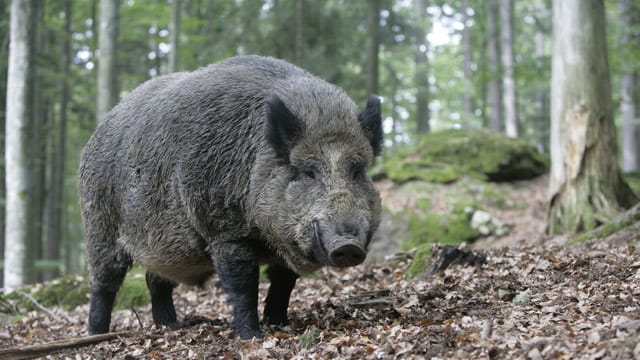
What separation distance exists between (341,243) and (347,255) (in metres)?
0.10

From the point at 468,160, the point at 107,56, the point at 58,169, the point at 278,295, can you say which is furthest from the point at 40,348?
the point at 58,169

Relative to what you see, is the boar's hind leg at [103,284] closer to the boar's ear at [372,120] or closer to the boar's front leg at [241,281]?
the boar's front leg at [241,281]

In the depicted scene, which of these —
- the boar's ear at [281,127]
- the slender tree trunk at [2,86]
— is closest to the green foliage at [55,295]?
the boar's ear at [281,127]

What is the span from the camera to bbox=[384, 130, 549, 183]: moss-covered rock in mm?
15705

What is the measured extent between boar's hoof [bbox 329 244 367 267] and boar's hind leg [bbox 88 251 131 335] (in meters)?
3.31

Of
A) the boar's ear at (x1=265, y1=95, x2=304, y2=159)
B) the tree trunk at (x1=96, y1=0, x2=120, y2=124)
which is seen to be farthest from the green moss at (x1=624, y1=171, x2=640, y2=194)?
the boar's ear at (x1=265, y1=95, x2=304, y2=159)

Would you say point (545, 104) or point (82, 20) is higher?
point (82, 20)

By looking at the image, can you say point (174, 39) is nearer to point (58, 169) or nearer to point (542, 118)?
point (58, 169)

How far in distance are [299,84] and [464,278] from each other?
2.78 metres

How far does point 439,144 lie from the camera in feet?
54.5

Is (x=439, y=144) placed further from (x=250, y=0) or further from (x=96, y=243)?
(x=96, y=243)

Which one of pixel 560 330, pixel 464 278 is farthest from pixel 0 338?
pixel 560 330

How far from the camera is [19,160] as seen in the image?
38.4 feet

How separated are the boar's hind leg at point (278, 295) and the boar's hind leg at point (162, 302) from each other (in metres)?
1.58
